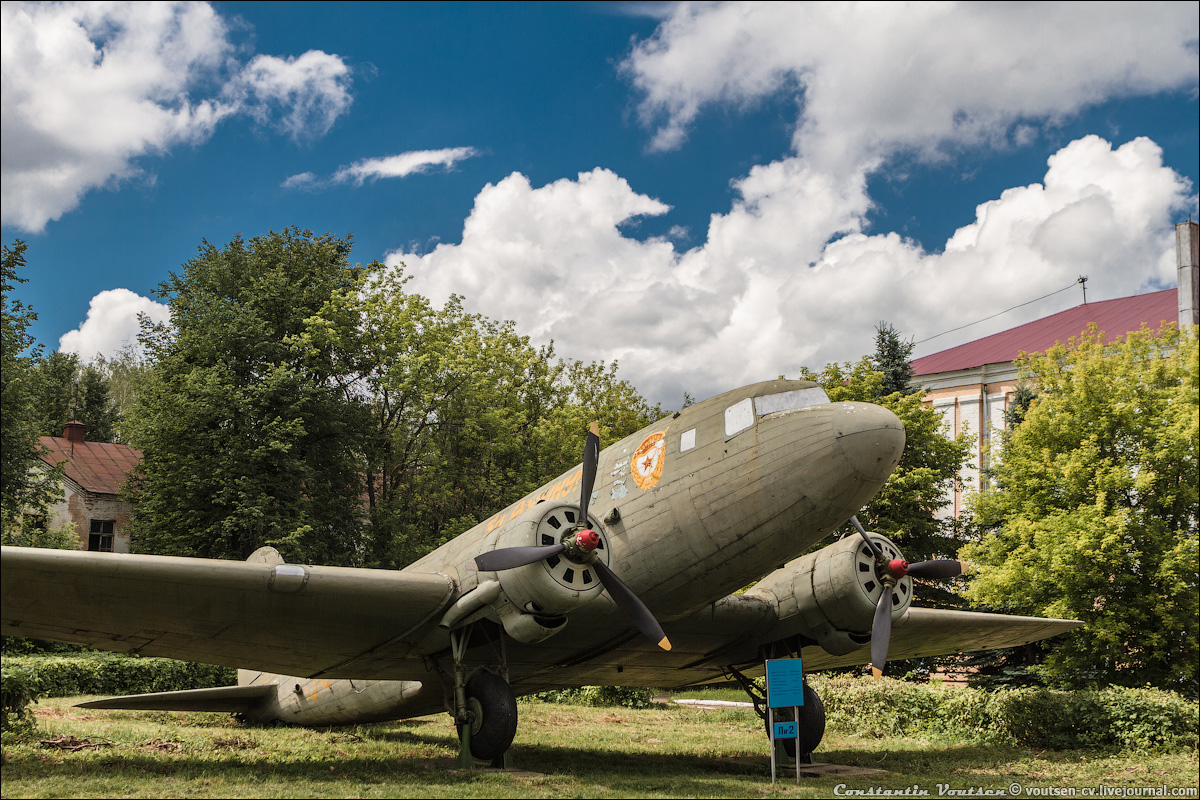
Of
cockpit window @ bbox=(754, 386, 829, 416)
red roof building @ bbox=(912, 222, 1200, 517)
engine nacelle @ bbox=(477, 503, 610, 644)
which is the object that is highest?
red roof building @ bbox=(912, 222, 1200, 517)

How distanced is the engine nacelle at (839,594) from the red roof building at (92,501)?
33282 mm

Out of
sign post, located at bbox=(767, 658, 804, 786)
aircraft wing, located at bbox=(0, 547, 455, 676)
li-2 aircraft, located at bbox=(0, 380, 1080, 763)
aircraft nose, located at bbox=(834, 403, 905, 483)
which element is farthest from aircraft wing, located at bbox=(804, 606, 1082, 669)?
aircraft wing, located at bbox=(0, 547, 455, 676)

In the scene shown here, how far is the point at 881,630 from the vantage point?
12.4 metres

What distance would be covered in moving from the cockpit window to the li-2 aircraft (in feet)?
0.10

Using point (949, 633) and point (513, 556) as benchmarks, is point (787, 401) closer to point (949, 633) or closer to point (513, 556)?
point (513, 556)

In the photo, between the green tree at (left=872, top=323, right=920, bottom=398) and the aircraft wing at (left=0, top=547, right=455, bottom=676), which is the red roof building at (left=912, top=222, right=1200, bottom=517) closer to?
the green tree at (left=872, top=323, right=920, bottom=398)

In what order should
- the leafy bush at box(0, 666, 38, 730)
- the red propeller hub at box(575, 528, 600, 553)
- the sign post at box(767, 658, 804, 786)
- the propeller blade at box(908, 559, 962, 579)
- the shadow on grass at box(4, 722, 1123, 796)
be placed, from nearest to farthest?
1. the shadow on grass at box(4, 722, 1123, 796)
2. the red propeller hub at box(575, 528, 600, 553)
3. the leafy bush at box(0, 666, 38, 730)
4. the sign post at box(767, 658, 804, 786)
5. the propeller blade at box(908, 559, 962, 579)

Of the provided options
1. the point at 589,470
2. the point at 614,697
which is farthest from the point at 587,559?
the point at 614,697

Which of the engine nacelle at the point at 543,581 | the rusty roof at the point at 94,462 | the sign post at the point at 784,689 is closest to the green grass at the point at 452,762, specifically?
the sign post at the point at 784,689

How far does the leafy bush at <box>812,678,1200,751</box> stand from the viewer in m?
14.6

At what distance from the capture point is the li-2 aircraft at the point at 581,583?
10.2 m

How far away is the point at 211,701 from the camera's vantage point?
1552 cm

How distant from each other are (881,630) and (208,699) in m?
11.9

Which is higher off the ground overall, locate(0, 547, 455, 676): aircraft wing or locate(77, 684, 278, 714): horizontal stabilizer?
locate(0, 547, 455, 676): aircraft wing
